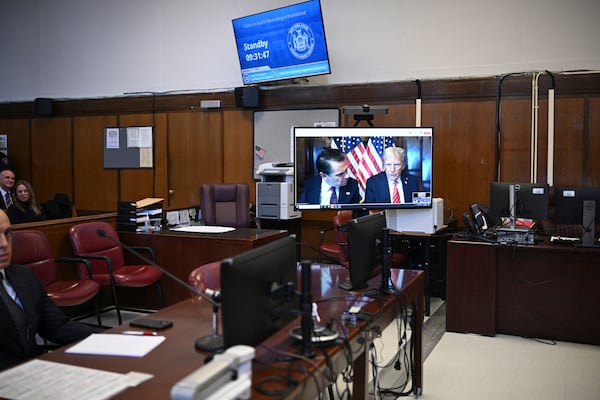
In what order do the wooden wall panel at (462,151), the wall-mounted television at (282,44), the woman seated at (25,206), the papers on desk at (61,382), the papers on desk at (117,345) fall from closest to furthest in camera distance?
1. the papers on desk at (61,382)
2. the papers on desk at (117,345)
3. the woman seated at (25,206)
4. the wooden wall panel at (462,151)
5. the wall-mounted television at (282,44)

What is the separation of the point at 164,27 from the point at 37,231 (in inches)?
194

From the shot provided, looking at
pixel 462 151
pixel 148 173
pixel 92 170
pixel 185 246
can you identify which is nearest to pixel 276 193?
pixel 185 246

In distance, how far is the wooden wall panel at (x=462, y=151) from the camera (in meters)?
6.24

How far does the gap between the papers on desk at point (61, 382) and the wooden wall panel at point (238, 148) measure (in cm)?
564

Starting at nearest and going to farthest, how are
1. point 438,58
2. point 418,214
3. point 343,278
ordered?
point 343,278, point 418,214, point 438,58

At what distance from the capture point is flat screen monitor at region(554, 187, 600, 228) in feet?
14.8

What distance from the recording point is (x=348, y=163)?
4.38 metres

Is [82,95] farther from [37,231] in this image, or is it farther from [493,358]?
[493,358]

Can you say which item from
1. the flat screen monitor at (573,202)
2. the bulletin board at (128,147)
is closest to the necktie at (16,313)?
the flat screen monitor at (573,202)

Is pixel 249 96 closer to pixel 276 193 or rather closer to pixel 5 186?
pixel 276 193

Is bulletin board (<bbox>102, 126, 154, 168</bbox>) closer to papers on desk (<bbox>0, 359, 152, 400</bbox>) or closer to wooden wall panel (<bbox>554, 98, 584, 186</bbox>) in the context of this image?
wooden wall panel (<bbox>554, 98, 584, 186</bbox>)

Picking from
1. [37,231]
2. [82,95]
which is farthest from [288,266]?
[82,95]

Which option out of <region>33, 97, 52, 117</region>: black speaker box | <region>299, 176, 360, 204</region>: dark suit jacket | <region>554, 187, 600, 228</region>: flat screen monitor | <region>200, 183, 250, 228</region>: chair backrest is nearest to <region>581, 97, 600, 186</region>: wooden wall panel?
<region>554, 187, 600, 228</region>: flat screen monitor

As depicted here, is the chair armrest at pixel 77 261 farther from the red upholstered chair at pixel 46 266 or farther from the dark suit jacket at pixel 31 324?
the dark suit jacket at pixel 31 324
